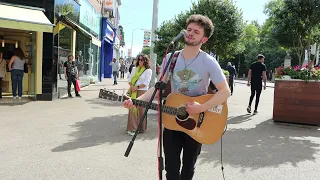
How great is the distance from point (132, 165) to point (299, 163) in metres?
2.58

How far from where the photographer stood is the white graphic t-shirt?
9.12 ft

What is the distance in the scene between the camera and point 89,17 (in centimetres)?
1870

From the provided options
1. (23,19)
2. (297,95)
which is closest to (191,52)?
(297,95)

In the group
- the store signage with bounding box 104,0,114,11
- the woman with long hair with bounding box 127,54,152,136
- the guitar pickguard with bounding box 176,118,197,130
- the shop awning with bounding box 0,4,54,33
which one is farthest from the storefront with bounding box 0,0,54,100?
the store signage with bounding box 104,0,114,11

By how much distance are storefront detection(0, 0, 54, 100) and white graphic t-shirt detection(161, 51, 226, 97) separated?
7.79m

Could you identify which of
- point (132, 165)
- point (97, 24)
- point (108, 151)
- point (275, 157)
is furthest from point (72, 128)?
point (97, 24)

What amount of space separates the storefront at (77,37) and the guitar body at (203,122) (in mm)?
9634

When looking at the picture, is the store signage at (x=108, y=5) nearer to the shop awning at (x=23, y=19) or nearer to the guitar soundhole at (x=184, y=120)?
the shop awning at (x=23, y=19)

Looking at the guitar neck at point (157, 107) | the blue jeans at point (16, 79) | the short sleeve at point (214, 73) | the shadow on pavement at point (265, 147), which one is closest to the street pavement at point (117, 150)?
the shadow on pavement at point (265, 147)

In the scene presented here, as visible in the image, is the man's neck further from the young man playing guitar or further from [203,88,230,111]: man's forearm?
[203,88,230,111]: man's forearm

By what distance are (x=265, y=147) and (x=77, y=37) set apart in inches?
501

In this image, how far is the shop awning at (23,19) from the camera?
9188 millimetres

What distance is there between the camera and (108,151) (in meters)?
5.29

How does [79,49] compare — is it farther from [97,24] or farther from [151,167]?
[151,167]
